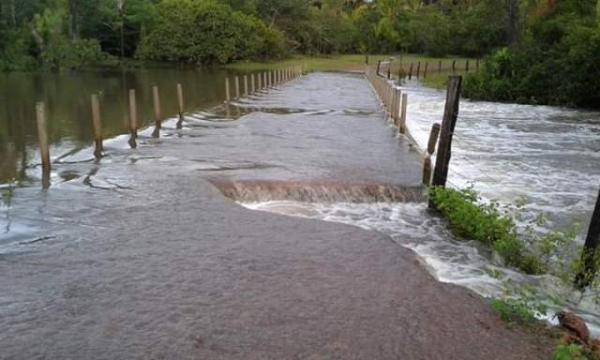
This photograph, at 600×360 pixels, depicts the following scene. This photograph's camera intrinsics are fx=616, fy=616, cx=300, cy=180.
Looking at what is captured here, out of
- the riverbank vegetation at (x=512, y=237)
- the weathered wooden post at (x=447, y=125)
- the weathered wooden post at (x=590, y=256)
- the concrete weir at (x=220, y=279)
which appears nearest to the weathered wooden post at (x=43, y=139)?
the concrete weir at (x=220, y=279)

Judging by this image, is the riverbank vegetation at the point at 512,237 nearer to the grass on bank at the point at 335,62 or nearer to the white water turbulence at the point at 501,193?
the white water turbulence at the point at 501,193

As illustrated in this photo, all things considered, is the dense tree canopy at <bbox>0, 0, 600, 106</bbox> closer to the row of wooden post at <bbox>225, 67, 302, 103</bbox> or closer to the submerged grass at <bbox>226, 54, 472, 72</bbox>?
the submerged grass at <bbox>226, 54, 472, 72</bbox>

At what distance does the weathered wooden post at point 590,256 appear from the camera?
7.86 m

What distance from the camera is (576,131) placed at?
25141mm

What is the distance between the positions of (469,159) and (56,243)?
1304 cm

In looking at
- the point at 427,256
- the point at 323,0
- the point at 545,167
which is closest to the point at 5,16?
the point at 323,0

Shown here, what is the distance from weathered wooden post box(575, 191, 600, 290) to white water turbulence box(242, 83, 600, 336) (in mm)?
225

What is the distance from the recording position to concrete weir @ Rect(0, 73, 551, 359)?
607 cm

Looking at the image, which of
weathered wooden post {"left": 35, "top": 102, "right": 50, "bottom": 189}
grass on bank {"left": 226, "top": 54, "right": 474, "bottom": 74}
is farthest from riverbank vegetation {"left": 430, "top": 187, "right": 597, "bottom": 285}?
grass on bank {"left": 226, "top": 54, "right": 474, "bottom": 74}

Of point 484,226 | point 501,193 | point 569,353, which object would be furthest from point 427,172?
point 569,353

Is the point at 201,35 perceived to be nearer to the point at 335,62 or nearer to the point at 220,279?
the point at 335,62

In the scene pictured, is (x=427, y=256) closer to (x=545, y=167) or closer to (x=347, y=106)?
(x=545, y=167)

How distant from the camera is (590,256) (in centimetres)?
798

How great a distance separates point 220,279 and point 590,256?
4.78 m
